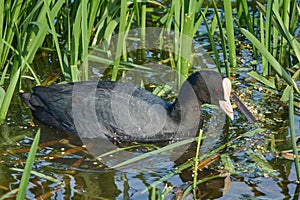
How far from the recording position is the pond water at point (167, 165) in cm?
448

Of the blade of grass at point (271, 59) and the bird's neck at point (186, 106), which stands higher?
the blade of grass at point (271, 59)

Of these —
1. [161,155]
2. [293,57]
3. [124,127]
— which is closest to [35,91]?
[124,127]

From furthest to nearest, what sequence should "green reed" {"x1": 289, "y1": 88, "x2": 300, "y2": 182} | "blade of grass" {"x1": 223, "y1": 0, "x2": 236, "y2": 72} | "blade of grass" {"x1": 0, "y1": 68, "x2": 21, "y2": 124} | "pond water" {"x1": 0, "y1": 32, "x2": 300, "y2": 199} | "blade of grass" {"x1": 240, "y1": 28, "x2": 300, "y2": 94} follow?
"blade of grass" {"x1": 223, "y1": 0, "x2": 236, "y2": 72}, "blade of grass" {"x1": 240, "y1": 28, "x2": 300, "y2": 94}, "blade of grass" {"x1": 0, "y1": 68, "x2": 21, "y2": 124}, "pond water" {"x1": 0, "y1": 32, "x2": 300, "y2": 199}, "green reed" {"x1": 289, "y1": 88, "x2": 300, "y2": 182}

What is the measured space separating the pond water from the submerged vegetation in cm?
6

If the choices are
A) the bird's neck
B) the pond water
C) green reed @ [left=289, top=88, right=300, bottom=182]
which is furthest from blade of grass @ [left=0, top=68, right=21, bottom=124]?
green reed @ [left=289, top=88, right=300, bottom=182]

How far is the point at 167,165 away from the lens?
493cm

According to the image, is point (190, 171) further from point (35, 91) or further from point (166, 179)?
point (35, 91)

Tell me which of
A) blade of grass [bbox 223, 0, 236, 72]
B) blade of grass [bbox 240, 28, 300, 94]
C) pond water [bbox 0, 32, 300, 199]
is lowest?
pond water [bbox 0, 32, 300, 199]

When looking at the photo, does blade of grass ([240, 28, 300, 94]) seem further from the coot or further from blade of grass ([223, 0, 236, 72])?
the coot

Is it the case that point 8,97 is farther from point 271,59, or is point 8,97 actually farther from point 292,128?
point 292,128

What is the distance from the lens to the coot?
17.4 feet

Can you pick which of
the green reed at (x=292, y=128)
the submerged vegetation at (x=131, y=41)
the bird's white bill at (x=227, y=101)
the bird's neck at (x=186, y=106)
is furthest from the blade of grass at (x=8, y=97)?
the green reed at (x=292, y=128)

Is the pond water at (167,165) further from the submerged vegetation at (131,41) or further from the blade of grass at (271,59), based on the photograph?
the blade of grass at (271,59)

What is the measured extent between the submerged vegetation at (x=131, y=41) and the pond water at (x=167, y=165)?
0.20ft
